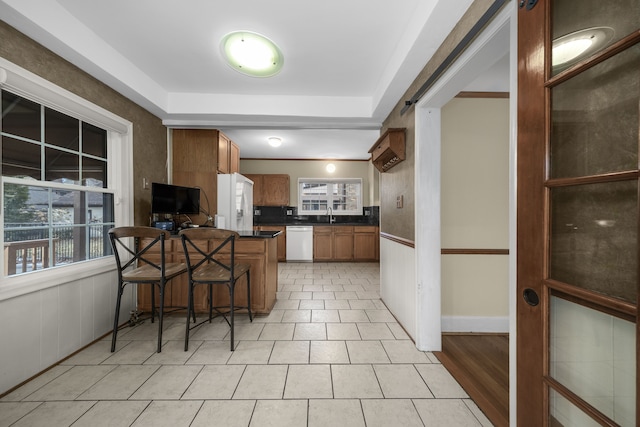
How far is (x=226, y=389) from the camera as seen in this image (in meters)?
1.58

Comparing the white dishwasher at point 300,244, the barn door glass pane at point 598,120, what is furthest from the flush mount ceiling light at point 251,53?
the white dishwasher at point 300,244

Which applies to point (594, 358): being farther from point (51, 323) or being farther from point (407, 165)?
point (51, 323)

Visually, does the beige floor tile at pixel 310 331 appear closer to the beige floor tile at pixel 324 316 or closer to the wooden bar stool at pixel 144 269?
the beige floor tile at pixel 324 316

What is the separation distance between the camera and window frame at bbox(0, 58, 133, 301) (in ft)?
5.20

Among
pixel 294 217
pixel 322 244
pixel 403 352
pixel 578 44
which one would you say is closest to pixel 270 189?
pixel 294 217

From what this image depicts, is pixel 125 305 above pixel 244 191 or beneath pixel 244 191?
beneath

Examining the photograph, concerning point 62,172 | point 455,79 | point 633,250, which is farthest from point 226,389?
point 455,79

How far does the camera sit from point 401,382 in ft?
5.39

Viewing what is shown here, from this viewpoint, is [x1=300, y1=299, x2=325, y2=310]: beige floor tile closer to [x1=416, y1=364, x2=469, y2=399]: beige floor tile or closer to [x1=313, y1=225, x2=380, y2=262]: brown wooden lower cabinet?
[x1=416, y1=364, x2=469, y2=399]: beige floor tile

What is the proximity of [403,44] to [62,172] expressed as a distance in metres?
2.83

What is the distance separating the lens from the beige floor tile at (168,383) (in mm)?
1525

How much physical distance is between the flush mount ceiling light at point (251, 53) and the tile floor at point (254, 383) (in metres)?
2.41

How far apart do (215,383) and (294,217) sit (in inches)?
190

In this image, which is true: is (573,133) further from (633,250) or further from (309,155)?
(309,155)
